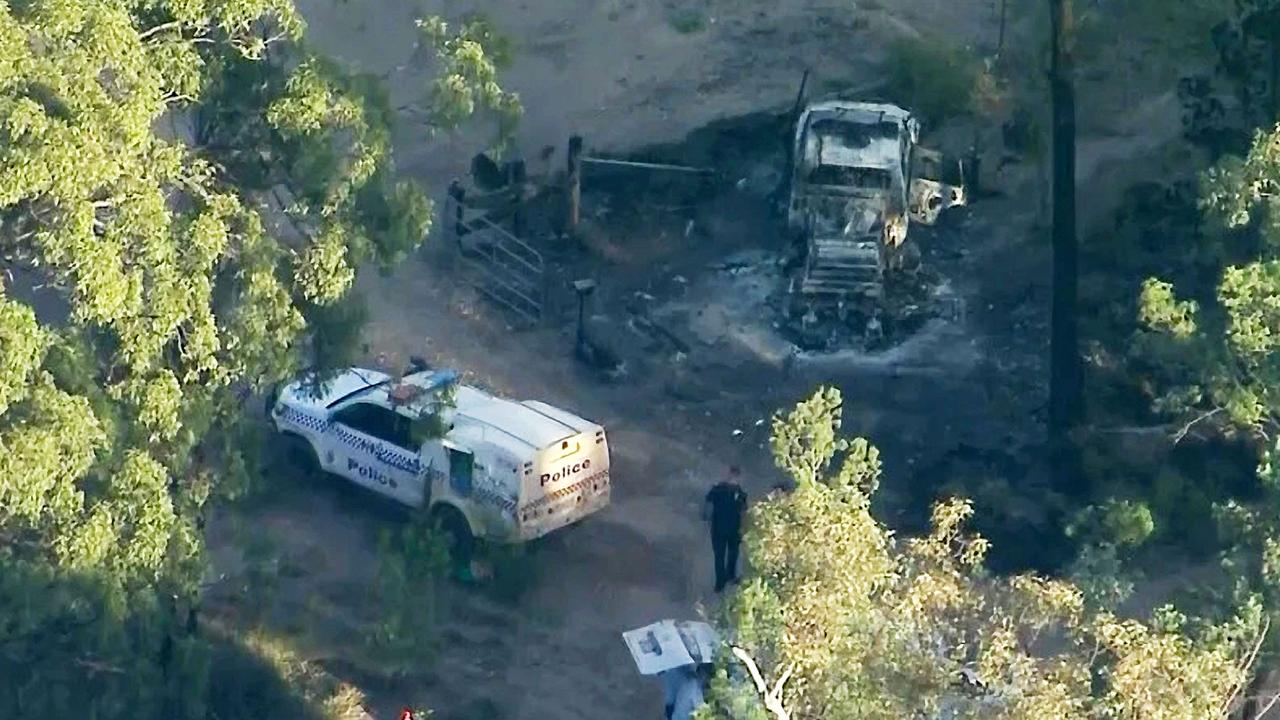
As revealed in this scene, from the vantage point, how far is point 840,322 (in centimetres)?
2592

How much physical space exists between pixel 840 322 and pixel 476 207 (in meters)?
5.32

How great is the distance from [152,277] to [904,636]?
254 inches

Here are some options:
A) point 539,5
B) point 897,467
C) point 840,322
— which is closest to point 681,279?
point 840,322

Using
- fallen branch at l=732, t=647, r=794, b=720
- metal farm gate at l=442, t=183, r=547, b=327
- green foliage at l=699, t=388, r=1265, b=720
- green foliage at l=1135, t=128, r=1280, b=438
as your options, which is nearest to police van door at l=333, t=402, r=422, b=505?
metal farm gate at l=442, t=183, r=547, b=327

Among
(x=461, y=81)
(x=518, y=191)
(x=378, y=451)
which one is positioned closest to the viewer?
(x=461, y=81)

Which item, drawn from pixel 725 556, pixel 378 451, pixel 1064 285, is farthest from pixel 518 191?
pixel 725 556

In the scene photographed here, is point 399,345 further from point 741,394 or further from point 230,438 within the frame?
point 230,438

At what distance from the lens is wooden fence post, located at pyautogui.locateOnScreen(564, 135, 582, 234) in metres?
28.0

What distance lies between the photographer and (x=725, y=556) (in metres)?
20.9

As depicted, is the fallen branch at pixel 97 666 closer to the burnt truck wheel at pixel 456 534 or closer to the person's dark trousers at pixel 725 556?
the burnt truck wheel at pixel 456 534

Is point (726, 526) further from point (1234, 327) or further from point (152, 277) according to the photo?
point (1234, 327)

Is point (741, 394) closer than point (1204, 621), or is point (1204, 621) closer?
point (1204, 621)

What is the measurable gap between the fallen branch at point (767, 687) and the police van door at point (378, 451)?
10232mm

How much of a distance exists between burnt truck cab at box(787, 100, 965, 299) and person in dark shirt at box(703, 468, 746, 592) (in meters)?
5.47
